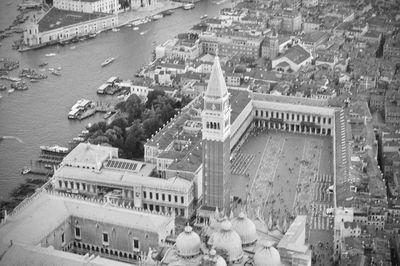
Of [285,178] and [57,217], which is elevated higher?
[57,217]

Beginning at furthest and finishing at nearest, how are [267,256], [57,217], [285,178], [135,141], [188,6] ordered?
[188,6] < [135,141] < [285,178] < [57,217] < [267,256]

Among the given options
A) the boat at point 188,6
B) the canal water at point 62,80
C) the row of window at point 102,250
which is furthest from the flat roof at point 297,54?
the row of window at point 102,250

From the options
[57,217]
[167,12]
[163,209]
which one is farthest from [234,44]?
[57,217]

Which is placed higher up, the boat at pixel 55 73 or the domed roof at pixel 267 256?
the domed roof at pixel 267 256

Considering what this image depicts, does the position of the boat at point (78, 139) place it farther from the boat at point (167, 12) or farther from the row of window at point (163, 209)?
the boat at point (167, 12)

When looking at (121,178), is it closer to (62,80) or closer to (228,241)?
(228,241)

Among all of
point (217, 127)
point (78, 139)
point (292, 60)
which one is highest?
point (217, 127)

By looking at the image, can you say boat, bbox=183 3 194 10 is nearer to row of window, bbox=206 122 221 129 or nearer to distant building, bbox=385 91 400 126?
distant building, bbox=385 91 400 126
